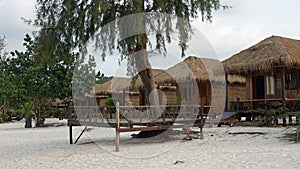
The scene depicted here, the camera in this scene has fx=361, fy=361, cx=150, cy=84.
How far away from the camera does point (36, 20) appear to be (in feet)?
32.9

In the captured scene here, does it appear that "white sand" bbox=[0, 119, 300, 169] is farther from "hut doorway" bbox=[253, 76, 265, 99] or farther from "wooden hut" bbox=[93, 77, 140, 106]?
"wooden hut" bbox=[93, 77, 140, 106]

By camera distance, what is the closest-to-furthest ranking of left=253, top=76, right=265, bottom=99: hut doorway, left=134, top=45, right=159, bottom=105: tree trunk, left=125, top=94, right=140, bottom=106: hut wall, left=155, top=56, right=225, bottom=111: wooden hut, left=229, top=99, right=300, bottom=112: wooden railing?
left=134, top=45, right=159, bottom=105: tree trunk < left=229, top=99, right=300, bottom=112: wooden railing < left=253, top=76, right=265, bottom=99: hut doorway < left=155, top=56, right=225, bottom=111: wooden hut < left=125, top=94, right=140, bottom=106: hut wall

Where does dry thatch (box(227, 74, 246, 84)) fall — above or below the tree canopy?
below

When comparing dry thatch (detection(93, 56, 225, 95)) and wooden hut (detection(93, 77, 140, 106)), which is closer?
dry thatch (detection(93, 56, 225, 95))

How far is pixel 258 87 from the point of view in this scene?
15.6 meters

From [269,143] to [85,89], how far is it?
17155 mm

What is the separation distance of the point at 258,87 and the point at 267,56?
9.65 ft

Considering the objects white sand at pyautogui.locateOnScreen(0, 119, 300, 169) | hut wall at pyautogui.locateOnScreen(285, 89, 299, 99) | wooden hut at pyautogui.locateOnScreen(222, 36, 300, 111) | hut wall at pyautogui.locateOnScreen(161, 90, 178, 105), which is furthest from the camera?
hut wall at pyautogui.locateOnScreen(161, 90, 178, 105)

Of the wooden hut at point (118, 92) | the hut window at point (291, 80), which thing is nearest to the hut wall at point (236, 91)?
the hut window at point (291, 80)

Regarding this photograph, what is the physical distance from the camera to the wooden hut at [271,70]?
12492 mm

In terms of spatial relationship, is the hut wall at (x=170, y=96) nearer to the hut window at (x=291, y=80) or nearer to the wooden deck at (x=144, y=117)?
the hut window at (x=291, y=80)

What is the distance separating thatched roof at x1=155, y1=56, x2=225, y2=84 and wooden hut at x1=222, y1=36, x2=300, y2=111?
5.98ft

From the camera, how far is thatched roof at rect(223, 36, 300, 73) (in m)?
12.2

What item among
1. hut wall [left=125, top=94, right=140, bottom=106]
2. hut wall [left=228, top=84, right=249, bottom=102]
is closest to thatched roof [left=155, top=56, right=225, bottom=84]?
hut wall [left=228, top=84, right=249, bottom=102]
